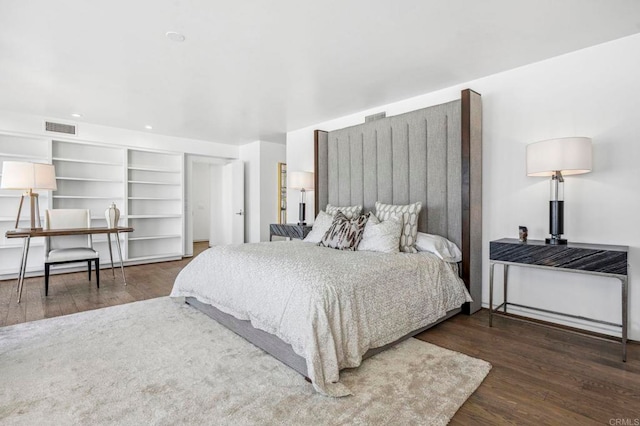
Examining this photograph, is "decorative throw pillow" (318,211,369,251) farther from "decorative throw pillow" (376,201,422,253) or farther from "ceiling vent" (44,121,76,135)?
"ceiling vent" (44,121,76,135)

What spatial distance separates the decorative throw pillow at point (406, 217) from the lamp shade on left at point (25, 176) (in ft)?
13.0

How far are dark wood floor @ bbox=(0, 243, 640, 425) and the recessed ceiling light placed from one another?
8.88 ft

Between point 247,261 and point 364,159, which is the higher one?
point 364,159

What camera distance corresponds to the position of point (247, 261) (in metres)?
2.58

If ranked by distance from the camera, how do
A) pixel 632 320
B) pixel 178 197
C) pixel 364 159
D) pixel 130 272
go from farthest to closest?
pixel 178 197 → pixel 130 272 → pixel 364 159 → pixel 632 320

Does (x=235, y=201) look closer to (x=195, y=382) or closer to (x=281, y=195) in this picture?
(x=281, y=195)

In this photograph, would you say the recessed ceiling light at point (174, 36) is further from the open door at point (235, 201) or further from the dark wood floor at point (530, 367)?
the open door at point (235, 201)

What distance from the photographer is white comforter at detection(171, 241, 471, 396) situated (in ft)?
6.09

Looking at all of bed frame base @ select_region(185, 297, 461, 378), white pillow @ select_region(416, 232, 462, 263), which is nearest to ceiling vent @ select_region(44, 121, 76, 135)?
bed frame base @ select_region(185, 297, 461, 378)

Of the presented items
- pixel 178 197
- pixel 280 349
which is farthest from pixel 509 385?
pixel 178 197

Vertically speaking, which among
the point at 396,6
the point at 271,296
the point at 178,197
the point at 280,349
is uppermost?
the point at 396,6

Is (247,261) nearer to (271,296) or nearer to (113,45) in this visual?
(271,296)

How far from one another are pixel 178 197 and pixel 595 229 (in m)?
6.18

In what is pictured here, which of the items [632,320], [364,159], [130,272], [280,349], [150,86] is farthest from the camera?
[130,272]
